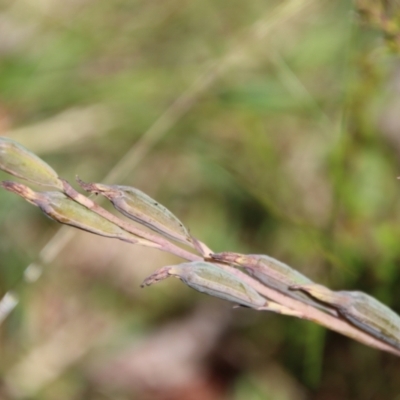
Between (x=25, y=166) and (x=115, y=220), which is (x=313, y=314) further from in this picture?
(x=25, y=166)

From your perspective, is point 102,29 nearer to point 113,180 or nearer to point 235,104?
point 235,104

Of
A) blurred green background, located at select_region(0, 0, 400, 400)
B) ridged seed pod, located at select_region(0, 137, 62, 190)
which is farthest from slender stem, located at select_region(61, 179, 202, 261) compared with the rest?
blurred green background, located at select_region(0, 0, 400, 400)

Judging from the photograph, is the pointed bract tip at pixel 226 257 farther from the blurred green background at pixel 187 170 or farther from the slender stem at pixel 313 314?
the blurred green background at pixel 187 170

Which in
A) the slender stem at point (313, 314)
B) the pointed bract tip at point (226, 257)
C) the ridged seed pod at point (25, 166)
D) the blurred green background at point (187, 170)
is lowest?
the blurred green background at point (187, 170)

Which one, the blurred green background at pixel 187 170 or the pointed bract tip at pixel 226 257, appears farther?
the blurred green background at pixel 187 170

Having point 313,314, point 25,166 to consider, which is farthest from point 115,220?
point 313,314

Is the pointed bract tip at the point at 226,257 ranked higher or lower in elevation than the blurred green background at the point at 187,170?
higher

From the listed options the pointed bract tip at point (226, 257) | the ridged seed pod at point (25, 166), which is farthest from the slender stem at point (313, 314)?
the ridged seed pod at point (25, 166)
